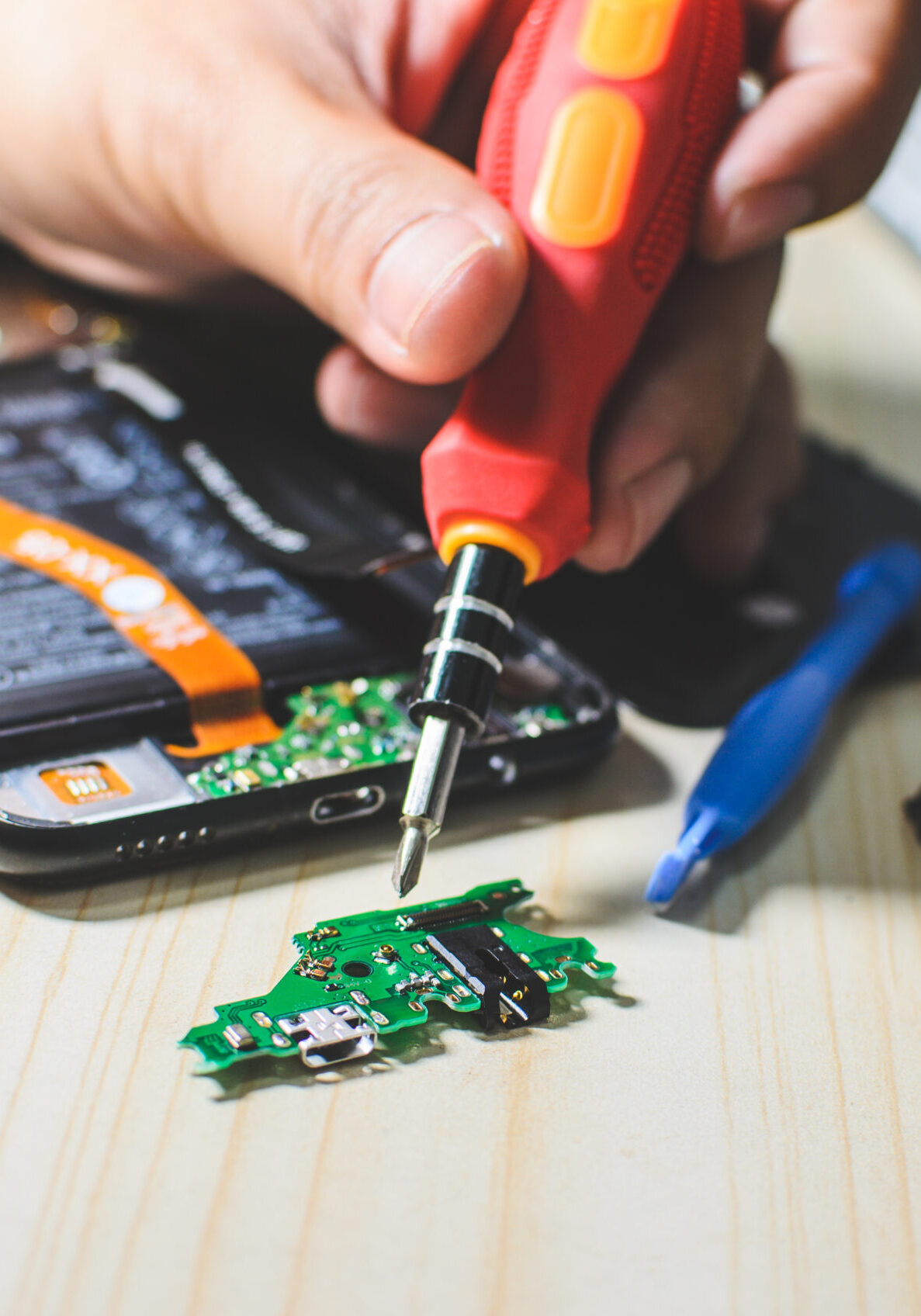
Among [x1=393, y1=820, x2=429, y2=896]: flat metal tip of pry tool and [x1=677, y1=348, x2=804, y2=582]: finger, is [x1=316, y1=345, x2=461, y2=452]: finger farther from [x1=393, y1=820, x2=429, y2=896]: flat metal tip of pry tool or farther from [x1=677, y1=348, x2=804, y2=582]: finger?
[x1=393, y1=820, x2=429, y2=896]: flat metal tip of pry tool

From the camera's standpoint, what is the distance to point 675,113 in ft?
1.78

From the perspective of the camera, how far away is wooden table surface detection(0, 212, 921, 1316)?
0.32 m

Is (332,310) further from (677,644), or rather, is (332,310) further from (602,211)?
(677,644)

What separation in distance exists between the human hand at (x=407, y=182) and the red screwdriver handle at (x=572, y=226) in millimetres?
20

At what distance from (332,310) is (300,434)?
0.73 feet

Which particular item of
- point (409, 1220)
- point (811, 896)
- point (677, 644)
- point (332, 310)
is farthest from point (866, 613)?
point (409, 1220)

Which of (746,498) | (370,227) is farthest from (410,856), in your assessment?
(746,498)

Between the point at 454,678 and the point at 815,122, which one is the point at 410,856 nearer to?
the point at 454,678

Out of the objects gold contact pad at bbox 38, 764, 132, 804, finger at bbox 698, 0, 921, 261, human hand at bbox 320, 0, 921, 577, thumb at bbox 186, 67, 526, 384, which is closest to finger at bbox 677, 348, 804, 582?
human hand at bbox 320, 0, 921, 577

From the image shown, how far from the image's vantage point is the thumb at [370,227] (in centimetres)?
48

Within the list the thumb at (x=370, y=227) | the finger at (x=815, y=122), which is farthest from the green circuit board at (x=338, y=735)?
the finger at (x=815, y=122)

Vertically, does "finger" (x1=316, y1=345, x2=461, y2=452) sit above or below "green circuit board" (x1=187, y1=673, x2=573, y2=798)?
above

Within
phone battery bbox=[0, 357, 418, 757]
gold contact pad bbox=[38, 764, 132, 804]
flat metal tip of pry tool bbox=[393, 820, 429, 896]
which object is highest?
flat metal tip of pry tool bbox=[393, 820, 429, 896]

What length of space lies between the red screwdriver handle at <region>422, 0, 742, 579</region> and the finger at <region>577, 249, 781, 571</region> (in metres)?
0.03
